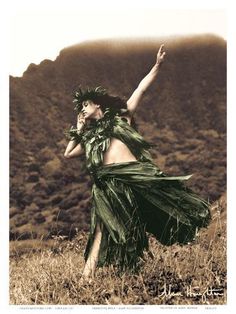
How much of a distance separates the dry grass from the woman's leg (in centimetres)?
5

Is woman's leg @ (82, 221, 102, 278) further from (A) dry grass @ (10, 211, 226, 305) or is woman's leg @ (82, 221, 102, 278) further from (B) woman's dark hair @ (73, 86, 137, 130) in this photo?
(B) woman's dark hair @ (73, 86, 137, 130)

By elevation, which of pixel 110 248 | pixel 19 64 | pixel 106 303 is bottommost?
pixel 106 303

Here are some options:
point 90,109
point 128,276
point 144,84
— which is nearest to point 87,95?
point 90,109

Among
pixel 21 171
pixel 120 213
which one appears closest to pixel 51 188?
pixel 21 171

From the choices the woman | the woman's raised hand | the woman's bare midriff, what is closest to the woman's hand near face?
the woman

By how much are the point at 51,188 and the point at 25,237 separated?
1.32 ft

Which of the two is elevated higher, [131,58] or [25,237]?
[131,58]

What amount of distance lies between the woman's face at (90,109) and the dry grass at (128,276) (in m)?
0.86

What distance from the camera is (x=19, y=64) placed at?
534 centimetres

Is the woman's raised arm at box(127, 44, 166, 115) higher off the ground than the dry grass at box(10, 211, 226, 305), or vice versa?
the woman's raised arm at box(127, 44, 166, 115)

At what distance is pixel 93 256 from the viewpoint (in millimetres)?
5078

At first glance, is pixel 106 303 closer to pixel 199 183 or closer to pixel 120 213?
pixel 120 213

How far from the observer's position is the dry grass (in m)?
4.95

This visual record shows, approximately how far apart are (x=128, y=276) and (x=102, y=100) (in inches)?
50.2
